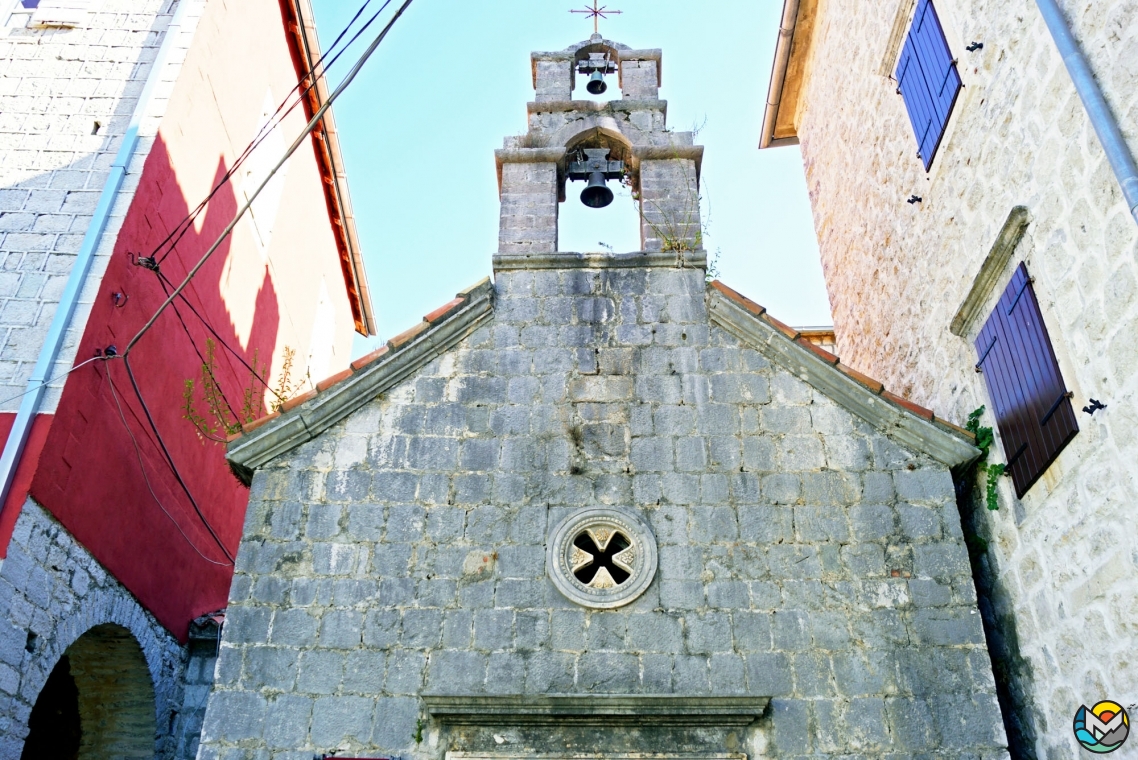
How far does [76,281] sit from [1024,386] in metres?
6.49

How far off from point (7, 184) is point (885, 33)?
752 cm

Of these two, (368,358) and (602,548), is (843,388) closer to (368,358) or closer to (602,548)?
(602,548)

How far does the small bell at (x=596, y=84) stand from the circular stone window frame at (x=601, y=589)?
14.0 ft

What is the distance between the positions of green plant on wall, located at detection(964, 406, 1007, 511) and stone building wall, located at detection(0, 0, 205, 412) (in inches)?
245

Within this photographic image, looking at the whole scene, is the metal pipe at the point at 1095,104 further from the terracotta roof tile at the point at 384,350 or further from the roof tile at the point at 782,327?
the terracotta roof tile at the point at 384,350

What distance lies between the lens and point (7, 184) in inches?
285

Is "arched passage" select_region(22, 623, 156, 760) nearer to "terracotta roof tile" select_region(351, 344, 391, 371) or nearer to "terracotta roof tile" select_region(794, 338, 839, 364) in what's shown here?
"terracotta roof tile" select_region(351, 344, 391, 371)

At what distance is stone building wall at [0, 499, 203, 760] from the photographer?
5723 mm

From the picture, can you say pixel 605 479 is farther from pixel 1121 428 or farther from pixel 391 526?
pixel 1121 428

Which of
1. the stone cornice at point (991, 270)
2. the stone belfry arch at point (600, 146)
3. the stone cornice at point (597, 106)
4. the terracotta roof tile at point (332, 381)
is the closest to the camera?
the stone cornice at point (991, 270)

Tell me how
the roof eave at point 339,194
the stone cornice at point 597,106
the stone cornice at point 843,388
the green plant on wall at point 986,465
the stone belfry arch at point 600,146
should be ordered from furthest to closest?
the roof eave at point 339,194 → the stone cornice at point 597,106 → the stone belfry arch at point 600,146 → the stone cornice at point 843,388 → the green plant on wall at point 986,465

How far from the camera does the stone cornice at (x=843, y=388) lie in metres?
5.70

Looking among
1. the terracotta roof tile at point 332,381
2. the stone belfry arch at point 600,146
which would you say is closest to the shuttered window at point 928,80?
the stone belfry arch at point 600,146

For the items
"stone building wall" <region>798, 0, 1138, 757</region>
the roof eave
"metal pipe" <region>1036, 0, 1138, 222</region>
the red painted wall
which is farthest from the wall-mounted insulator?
the roof eave
